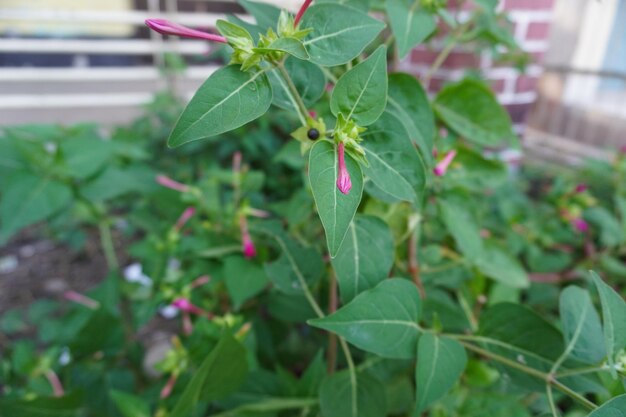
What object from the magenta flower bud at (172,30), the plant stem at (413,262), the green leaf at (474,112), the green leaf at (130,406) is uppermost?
the magenta flower bud at (172,30)

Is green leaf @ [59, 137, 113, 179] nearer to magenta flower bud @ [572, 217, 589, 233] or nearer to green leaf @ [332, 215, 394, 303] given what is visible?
green leaf @ [332, 215, 394, 303]

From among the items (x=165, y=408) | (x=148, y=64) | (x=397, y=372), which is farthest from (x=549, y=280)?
(x=148, y=64)

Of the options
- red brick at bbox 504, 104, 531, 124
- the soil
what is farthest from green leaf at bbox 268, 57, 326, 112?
red brick at bbox 504, 104, 531, 124

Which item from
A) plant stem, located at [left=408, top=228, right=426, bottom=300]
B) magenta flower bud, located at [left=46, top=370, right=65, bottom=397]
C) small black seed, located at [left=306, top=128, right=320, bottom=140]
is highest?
small black seed, located at [left=306, top=128, right=320, bottom=140]

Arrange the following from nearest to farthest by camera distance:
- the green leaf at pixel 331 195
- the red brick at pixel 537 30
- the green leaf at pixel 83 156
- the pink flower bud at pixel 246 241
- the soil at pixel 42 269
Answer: the green leaf at pixel 331 195 → the pink flower bud at pixel 246 241 → the green leaf at pixel 83 156 → the soil at pixel 42 269 → the red brick at pixel 537 30

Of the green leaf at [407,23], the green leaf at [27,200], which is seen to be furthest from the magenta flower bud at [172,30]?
the green leaf at [27,200]

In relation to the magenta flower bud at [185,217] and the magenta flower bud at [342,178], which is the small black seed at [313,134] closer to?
the magenta flower bud at [342,178]
